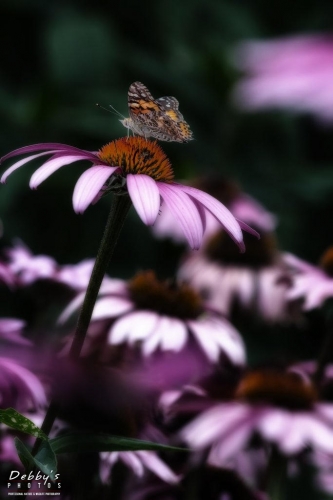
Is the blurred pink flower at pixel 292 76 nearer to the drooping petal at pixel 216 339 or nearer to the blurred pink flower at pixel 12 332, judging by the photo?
the blurred pink flower at pixel 12 332

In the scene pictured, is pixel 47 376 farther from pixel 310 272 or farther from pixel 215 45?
pixel 215 45

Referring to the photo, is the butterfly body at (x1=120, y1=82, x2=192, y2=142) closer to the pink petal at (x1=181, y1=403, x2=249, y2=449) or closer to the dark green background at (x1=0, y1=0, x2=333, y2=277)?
the pink petal at (x1=181, y1=403, x2=249, y2=449)

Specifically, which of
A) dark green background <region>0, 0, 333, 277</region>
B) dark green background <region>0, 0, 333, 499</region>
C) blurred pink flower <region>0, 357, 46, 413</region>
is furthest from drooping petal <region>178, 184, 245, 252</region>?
dark green background <region>0, 0, 333, 277</region>

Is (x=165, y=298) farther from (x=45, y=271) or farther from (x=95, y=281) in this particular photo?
(x=95, y=281)

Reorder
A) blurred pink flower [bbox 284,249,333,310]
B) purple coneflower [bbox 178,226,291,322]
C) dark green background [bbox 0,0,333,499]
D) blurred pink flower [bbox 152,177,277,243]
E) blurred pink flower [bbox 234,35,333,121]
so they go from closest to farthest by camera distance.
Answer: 1. blurred pink flower [bbox 234,35,333,121]
2. blurred pink flower [bbox 284,249,333,310]
3. purple coneflower [bbox 178,226,291,322]
4. blurred pink flower [bbox 152,177,277,243]
5. dark green background [bbox 0,0,333,499]

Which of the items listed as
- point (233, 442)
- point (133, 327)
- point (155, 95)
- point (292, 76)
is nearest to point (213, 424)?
point (233, 442)
